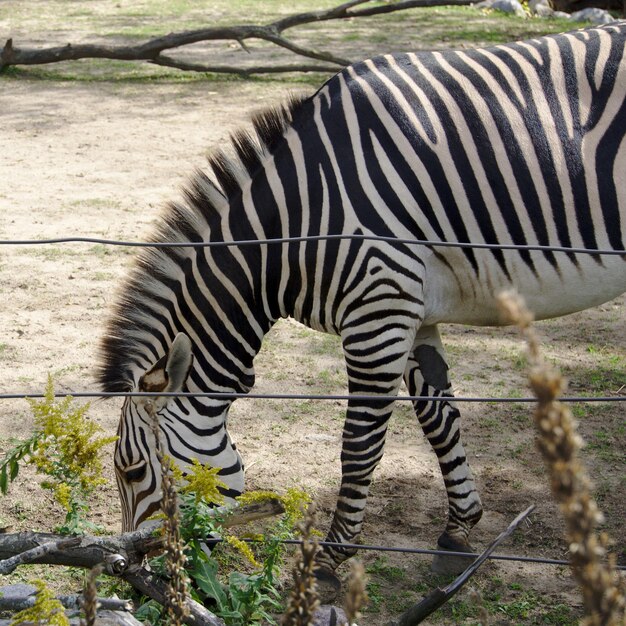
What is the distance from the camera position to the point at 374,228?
3.78 meters

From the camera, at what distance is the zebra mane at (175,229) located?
12.8 feet

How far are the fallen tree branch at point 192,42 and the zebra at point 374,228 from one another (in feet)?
27.5

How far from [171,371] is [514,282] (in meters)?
1.48

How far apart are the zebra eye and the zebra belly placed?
1.34 metres

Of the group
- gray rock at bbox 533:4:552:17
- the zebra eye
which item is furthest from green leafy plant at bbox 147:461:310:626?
gray rock at bbox 533:4:552:17

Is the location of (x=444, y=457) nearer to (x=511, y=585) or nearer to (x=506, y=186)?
(x=511, y=585)

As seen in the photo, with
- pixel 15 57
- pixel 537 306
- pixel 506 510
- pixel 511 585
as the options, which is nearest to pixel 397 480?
pixel 506 510

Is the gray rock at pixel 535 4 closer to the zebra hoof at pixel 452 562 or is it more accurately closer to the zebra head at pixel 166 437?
the zebra hoof at pixel 452 562

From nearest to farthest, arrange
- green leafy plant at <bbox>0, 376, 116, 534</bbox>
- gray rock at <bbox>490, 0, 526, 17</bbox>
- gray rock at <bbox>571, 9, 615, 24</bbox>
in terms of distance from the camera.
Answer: green leafy plant at <bbox>0, 376, 116, 534</bbox> < gray rock at <bbox>571, 9, 615, 24</bbox> < gray rock at <bbox>490, 0, 526, 17</bbox>

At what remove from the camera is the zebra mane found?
12.8 ft

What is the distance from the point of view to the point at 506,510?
4.65 meters

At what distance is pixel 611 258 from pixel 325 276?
1232 millimetres

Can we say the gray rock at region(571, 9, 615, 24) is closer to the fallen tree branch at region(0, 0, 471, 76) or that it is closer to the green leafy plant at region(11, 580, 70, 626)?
the fallen tree branch at region(0, 0, 471, 76)

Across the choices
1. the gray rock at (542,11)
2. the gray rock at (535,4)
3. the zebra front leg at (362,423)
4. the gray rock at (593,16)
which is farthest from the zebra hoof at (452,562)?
the gray rock at (535,4)
